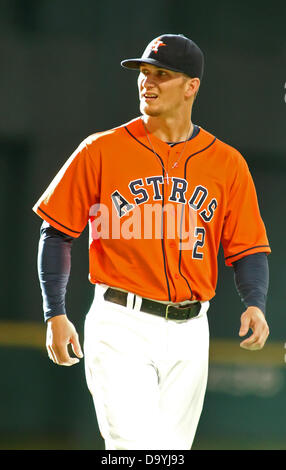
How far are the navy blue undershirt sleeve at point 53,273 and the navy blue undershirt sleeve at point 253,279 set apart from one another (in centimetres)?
62

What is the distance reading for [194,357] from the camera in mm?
2596

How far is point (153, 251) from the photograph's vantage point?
2.55 meters

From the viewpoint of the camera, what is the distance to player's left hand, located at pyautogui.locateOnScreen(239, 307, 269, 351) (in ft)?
8.45

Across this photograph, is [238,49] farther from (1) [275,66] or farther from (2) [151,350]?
(2) [151,350]

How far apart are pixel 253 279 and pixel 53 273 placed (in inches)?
27.2

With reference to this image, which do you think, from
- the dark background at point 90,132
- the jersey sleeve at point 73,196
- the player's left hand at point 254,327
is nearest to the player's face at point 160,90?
the jersey sleeve at point 73,196

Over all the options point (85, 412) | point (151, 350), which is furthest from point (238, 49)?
point (151, 350)

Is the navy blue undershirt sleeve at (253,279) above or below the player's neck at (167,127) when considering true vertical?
below

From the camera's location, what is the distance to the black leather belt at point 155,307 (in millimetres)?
2512

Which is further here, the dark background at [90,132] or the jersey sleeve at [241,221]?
the dark background at [90,132]

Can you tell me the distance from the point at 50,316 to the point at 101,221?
1.16ft

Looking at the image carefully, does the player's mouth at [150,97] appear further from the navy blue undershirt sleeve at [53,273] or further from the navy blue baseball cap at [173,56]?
the navy blue undershirt sleeve at [53,273]

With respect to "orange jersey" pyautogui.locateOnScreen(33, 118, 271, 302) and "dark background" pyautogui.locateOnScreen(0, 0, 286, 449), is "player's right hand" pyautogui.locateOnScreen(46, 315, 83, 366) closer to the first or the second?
"orange jersey" pyautogui.locateOnScreen(33, 118, 271, 302)

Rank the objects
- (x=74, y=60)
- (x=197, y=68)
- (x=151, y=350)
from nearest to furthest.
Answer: (x=151, y=350), (x=197, y=68), (x=74, y=60)
